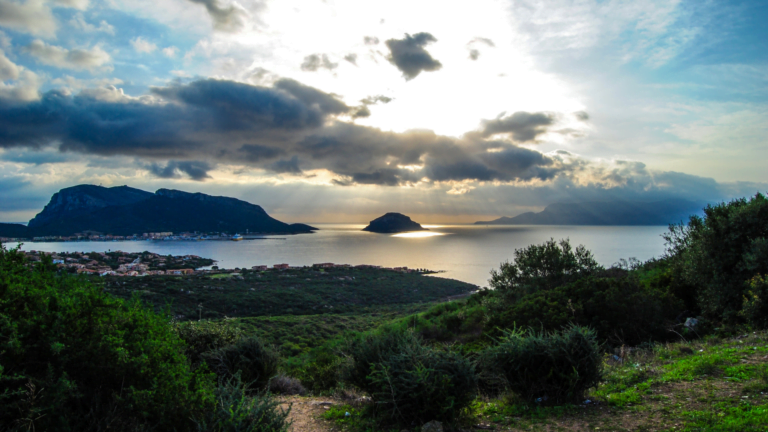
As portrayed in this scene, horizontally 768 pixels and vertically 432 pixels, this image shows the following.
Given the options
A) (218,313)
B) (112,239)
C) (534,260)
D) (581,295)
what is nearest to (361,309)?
(218,313)

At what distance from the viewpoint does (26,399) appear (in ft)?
11.1

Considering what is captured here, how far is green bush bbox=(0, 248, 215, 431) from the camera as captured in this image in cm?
350

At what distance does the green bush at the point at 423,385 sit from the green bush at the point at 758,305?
9164 mm

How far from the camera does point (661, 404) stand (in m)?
5.45

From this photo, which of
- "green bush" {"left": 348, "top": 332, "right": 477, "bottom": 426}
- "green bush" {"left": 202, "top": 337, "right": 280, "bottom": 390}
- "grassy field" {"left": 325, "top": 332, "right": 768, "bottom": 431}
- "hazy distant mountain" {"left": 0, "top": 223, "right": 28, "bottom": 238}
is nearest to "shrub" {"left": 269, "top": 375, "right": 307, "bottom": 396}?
"green bush" {"left": 202, "top": 337, "right": 280, "bottom": 390}

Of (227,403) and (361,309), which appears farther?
(361,309)

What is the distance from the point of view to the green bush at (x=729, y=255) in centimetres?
1055

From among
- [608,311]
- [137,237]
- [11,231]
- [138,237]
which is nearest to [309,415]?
[608,311]

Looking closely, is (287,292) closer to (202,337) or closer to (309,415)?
(202,337)

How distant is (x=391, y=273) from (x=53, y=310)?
67966 millimetres

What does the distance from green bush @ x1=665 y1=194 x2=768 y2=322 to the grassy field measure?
4081 millimetres

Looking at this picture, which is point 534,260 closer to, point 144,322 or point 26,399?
point 144,322

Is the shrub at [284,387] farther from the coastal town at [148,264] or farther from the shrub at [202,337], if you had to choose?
the coastal town at [148,264]

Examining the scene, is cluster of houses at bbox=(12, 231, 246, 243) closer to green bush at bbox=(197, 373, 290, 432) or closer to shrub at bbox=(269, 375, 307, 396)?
shrub at bbox=(269, 375, 307, 396)
